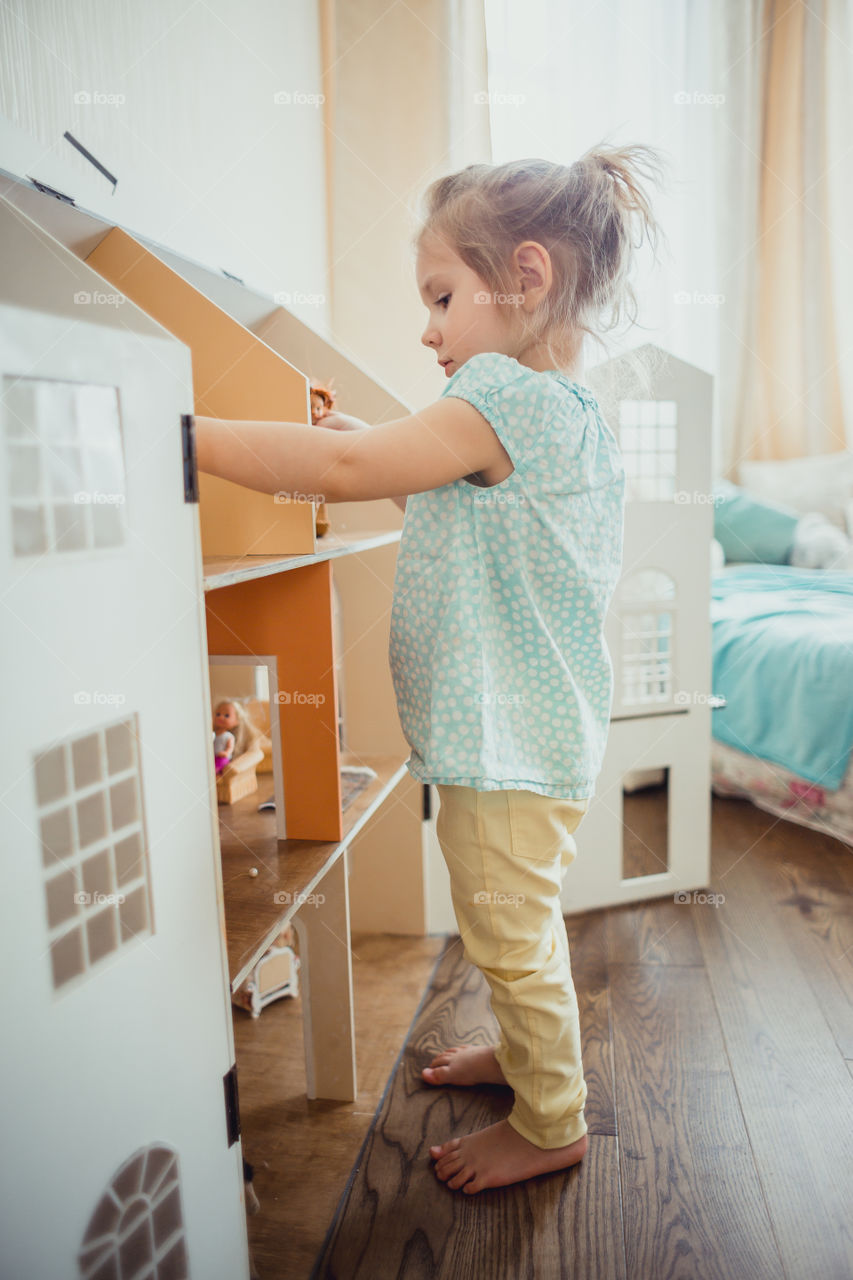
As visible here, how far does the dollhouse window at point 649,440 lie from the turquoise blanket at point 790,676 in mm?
622

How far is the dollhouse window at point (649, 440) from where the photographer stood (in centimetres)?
169

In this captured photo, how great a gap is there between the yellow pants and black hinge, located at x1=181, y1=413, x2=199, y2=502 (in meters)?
0.48

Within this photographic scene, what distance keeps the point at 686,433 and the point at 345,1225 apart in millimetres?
1381

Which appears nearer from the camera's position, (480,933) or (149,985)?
(149,985)

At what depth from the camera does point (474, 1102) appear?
3.88ft

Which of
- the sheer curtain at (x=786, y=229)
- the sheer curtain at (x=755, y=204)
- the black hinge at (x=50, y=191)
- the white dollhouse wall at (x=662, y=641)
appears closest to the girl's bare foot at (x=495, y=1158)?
the white dollhouse wall at (x=662, y=641)

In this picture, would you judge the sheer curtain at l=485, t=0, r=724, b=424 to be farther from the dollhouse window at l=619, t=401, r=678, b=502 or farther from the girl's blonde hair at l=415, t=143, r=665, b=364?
the girl's blonde hair at l=415, t=143, r=665, b=364

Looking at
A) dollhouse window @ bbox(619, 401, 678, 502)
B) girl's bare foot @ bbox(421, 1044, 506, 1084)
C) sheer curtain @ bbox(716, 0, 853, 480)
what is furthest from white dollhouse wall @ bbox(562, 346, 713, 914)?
sheer curtain @ bbox(716, 0, 853, 480)

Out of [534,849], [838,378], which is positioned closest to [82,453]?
[534,849]

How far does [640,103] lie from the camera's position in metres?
3.06

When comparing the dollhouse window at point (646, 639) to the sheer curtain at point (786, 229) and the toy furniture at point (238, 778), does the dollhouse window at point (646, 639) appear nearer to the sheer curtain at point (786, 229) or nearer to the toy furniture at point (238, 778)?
the toy furniture at point (238, 778)

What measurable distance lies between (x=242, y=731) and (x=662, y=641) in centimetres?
87

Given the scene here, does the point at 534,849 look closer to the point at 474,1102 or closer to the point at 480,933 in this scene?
the point at 480,933

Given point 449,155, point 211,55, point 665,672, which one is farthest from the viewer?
point 449,155
